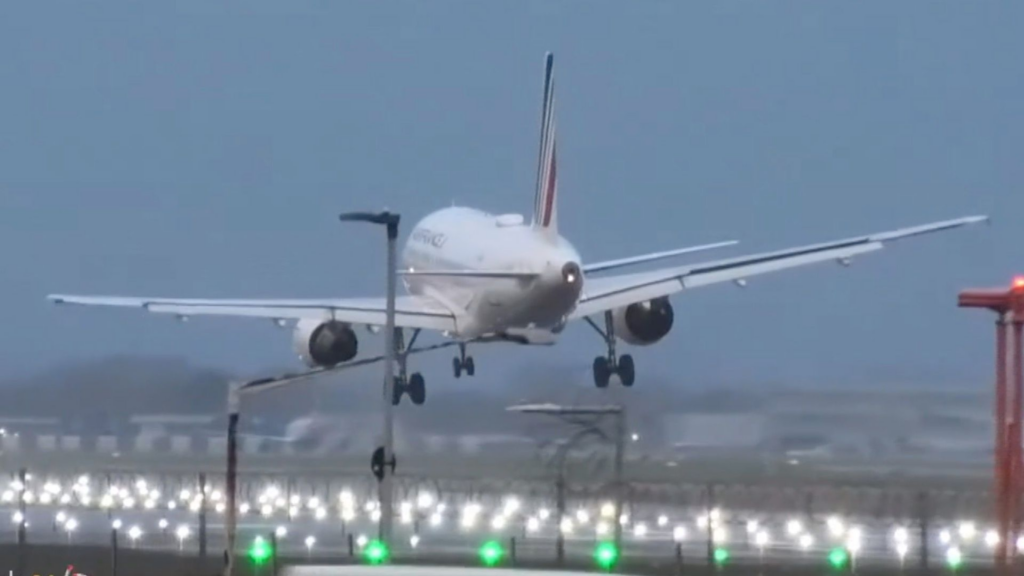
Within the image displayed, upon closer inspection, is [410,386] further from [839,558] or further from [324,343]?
[839,558]

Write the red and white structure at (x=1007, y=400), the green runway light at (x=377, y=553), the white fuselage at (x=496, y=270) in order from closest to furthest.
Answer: the red and white structure at (x=1007, y=400) < the green runway light at (x=377, y=553) < the white fuselage at (x=496, y=270)

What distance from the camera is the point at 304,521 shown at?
164ft

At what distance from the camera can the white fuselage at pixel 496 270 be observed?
62281mm

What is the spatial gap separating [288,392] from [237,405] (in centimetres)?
1536

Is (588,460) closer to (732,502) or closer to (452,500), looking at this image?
(732,502)

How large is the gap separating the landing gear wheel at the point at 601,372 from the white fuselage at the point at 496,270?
2.25 metres

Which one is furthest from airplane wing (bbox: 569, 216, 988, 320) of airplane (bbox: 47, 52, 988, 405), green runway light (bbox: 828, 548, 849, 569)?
green runway light (bbox: 828, 548, 849, 569)

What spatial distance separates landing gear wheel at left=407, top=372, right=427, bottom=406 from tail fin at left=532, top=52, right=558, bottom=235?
21.8 feet

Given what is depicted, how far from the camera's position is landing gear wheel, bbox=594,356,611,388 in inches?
2162

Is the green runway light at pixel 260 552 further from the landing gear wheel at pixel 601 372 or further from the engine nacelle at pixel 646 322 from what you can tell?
the engine nacelle at pixel 646 322

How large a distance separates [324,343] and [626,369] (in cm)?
856

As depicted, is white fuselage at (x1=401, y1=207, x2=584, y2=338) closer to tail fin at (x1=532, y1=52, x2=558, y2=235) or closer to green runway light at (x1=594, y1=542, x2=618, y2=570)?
tail fin at (x1=532, y1=52, x2=558, y2=235)

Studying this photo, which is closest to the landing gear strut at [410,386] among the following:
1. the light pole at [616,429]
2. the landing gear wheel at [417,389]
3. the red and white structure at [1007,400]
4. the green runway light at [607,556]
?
the landing gear wheel at [417,389]

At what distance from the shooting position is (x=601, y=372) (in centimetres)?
5856
